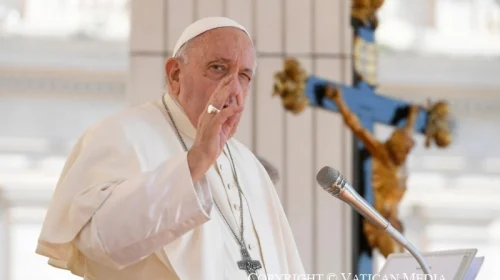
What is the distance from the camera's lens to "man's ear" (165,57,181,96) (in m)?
3.89

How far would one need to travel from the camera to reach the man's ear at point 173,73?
153 inches

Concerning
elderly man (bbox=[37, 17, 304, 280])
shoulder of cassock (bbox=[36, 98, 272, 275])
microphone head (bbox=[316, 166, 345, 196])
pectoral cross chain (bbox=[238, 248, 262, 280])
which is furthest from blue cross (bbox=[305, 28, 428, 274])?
microphone head (bbox=[316, 166, 345, 196])

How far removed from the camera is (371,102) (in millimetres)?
6484

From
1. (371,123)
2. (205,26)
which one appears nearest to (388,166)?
(371,123)

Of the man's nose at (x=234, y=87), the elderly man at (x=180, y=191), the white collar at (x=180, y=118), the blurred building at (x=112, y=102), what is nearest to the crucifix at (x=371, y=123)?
the elderly man at (x=180, y=191)

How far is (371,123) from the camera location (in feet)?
21.5

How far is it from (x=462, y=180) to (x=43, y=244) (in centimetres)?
791

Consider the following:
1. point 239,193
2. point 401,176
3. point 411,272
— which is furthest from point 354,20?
point 411,272

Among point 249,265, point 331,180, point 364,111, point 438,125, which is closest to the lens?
point 331,180

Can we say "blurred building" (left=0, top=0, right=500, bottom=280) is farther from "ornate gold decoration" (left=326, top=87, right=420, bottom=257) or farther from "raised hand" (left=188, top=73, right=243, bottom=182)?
"raised hand" (left=188, top=73, right=243, bottom=182)

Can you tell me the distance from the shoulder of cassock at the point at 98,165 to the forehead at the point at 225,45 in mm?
300

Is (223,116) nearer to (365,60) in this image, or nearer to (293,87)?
(293,87)

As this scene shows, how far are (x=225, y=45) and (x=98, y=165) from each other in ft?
1.74

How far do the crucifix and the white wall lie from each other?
1.37ft
